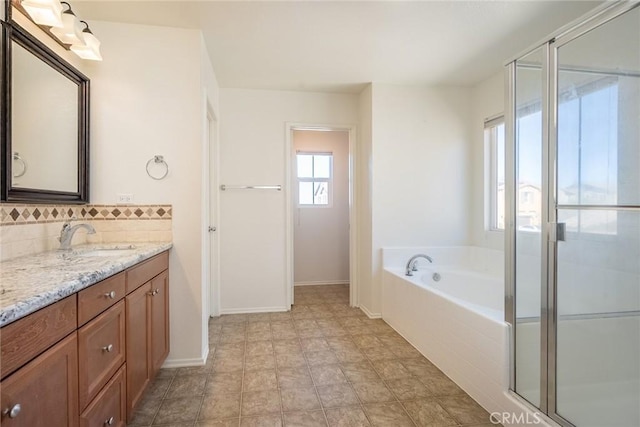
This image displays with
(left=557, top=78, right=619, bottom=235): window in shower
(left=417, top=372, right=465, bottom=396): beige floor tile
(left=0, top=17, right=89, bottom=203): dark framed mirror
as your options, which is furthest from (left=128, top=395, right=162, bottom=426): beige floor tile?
(left=557, top=78, right=619, bottom=235): window in shower

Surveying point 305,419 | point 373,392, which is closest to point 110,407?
point 305,419

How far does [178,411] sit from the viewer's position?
5.57 ft

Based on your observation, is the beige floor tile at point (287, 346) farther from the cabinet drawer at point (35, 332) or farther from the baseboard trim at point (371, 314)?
the cabinet drawer at point (35, 332)

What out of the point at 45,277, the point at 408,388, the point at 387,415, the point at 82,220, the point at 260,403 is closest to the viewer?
the point at 45,277

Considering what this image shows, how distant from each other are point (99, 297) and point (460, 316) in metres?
1.91

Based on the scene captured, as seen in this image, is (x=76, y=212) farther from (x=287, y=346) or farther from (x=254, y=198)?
(x=287, y=346)

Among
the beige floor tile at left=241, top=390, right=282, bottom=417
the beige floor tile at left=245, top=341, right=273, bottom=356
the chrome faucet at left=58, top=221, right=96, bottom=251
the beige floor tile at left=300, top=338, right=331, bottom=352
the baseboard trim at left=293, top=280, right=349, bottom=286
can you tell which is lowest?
the beige floor tile at left=241, top=390, right=282, bottom=417

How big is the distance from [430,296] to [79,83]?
2.73 metres

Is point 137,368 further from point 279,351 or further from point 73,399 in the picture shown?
point 279,351

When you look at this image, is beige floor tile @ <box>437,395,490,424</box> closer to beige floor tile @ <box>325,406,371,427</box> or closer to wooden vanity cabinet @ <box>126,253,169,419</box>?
beige floor tile @ <box>325,406,371,427</box>

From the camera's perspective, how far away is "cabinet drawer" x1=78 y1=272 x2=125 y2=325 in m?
1.09

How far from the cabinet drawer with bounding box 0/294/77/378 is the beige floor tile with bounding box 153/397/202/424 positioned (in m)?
0.92

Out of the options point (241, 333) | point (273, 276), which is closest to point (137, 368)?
point (241, 333)

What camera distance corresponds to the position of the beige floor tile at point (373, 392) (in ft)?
5.91
